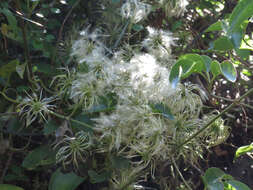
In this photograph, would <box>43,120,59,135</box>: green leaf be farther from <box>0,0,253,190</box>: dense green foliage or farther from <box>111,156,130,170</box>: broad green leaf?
<box>111,156,130,170</box>: broad green leaf

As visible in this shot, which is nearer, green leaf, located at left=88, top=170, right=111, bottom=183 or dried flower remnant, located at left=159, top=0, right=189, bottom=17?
green leaf, located at left=88, top=170, right=111, bottom=183

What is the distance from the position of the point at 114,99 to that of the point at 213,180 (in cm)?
32

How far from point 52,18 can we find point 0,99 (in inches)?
14.7

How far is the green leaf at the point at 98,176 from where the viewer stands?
939mm

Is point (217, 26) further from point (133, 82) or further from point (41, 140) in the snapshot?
point (41, 140)

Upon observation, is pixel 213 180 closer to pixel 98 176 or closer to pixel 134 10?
pixel 98 176

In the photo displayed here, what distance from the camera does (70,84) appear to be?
2.92ft

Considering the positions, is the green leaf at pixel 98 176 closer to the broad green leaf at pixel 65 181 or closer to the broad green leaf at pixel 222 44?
the broad green leaf at pixel 65 181

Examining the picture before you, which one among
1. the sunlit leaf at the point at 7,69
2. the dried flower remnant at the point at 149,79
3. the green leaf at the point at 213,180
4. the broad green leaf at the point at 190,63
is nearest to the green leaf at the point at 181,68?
the broad green leaf at the point at 190,63

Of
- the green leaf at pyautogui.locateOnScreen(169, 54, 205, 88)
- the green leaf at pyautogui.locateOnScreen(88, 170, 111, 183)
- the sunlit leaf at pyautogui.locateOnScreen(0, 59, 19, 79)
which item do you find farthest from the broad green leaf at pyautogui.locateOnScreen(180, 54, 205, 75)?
the sunlit leaf at pyautogui.locateOnScreen(0, 59, 19, 79)

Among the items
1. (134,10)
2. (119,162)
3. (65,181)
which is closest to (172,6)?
(134,10)

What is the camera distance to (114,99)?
0.85m

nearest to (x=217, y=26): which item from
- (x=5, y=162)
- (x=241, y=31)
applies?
(x=241, y=31)

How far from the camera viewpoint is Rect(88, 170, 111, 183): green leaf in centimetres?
94
